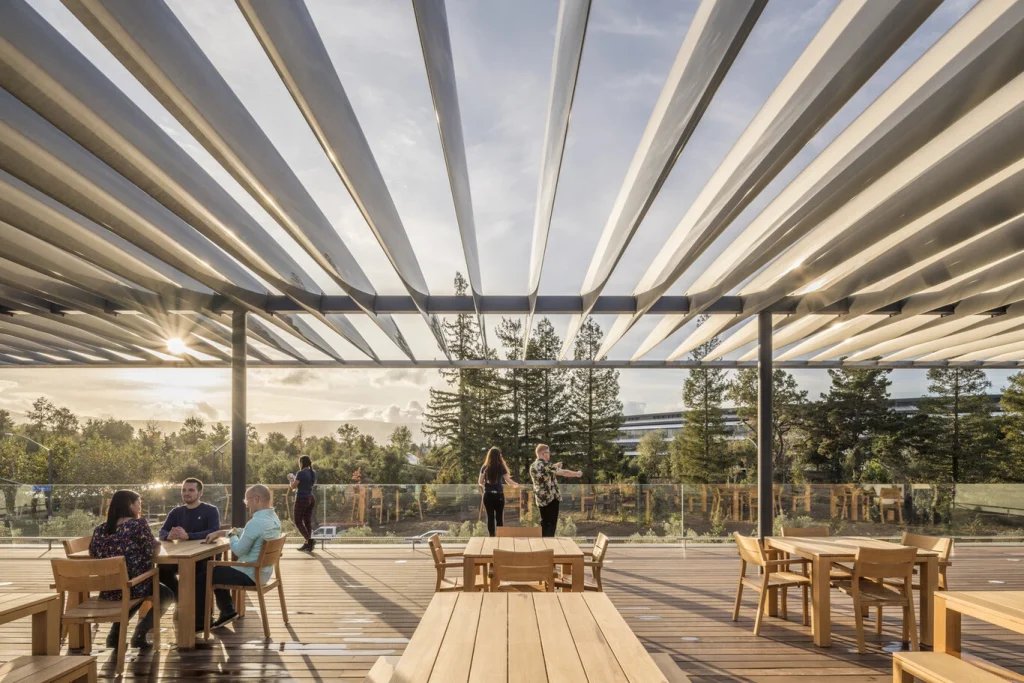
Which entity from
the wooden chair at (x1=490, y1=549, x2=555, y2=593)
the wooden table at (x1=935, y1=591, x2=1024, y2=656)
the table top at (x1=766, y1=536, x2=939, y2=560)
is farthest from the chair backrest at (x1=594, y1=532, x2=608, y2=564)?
the wooden table at (x1=935, y1=591, x2=1024, y2=656)

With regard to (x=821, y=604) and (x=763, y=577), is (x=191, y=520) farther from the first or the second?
(x=821, y=604)

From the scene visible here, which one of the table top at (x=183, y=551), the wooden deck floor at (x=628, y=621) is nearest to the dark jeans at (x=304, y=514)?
the wooden deck floor at (x=628, y=621)

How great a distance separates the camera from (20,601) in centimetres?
381

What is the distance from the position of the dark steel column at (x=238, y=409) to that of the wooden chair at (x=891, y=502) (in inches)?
391

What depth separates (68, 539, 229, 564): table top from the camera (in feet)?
17.6

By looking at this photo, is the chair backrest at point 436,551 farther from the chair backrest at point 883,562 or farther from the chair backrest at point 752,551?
the chair backrest at point 883,562

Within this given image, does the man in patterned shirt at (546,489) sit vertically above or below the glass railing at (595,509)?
above

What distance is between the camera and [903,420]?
106 feet

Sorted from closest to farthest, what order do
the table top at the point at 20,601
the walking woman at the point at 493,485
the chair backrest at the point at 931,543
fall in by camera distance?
the table top at the point at 20,601 < the chair backrest at the point at 931,543 < the walking woman at the point at 493,485

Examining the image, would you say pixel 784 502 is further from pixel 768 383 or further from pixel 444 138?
pixel 444 138

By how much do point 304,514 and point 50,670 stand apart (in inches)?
283

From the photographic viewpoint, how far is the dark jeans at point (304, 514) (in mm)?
10312

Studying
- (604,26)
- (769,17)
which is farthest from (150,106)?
(769,17)

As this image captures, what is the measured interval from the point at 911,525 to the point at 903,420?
2468cm
